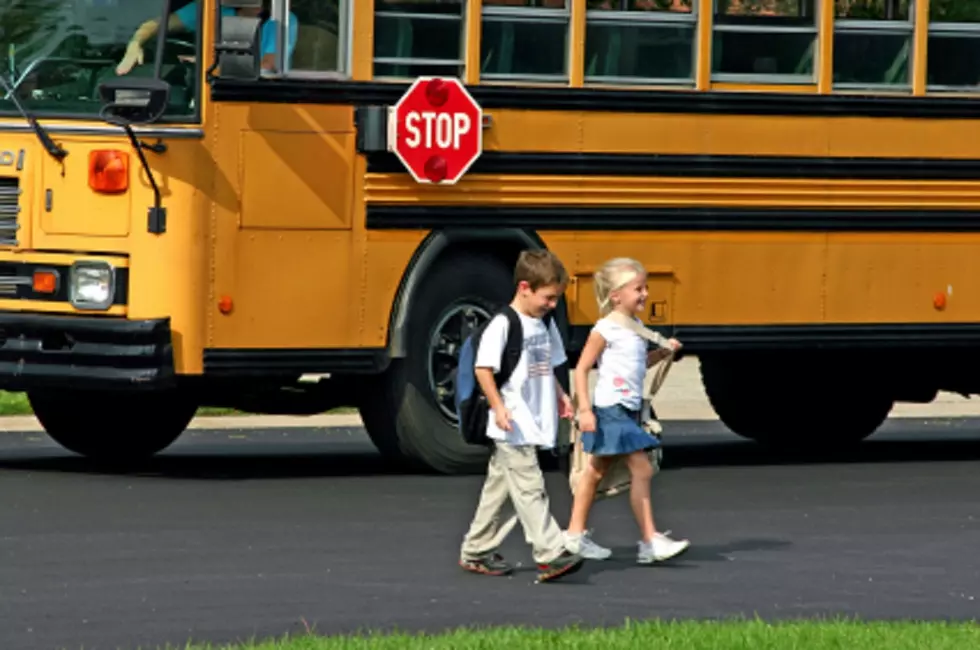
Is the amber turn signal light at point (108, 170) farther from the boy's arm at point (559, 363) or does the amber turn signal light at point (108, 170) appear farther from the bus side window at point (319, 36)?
the boy's arm at point (559, 363)

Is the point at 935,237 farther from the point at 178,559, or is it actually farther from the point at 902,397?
the point at 178,559

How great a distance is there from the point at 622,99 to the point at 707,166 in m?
0.63

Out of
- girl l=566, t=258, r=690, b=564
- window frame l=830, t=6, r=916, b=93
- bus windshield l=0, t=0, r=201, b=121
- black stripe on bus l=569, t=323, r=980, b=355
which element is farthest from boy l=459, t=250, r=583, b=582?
window frame l=830, t=6, r=916, b=93

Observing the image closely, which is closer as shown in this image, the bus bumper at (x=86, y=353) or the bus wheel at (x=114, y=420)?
the bus bumper at (x=86, y=353)

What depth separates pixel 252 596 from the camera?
29.2 feet

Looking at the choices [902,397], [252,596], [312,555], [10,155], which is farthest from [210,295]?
[902,397]

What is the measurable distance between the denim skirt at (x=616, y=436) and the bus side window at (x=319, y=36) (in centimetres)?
326

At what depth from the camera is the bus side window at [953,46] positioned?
14156 mm

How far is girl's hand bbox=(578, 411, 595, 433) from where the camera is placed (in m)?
9.90

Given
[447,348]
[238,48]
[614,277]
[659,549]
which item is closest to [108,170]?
[238,48]

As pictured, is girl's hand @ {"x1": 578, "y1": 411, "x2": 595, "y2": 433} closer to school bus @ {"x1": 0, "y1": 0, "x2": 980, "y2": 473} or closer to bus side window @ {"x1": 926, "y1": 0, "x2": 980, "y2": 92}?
school bus @ {"x1": 0, "y1": 0, "x2": 980, "y2": 473}

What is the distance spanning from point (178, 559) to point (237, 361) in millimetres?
2820

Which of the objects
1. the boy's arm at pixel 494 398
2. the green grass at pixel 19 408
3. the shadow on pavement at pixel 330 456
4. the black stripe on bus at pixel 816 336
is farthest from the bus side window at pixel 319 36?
the green grass at pixel 19 408

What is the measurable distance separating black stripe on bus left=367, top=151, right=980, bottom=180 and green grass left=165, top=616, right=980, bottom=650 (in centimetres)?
524
